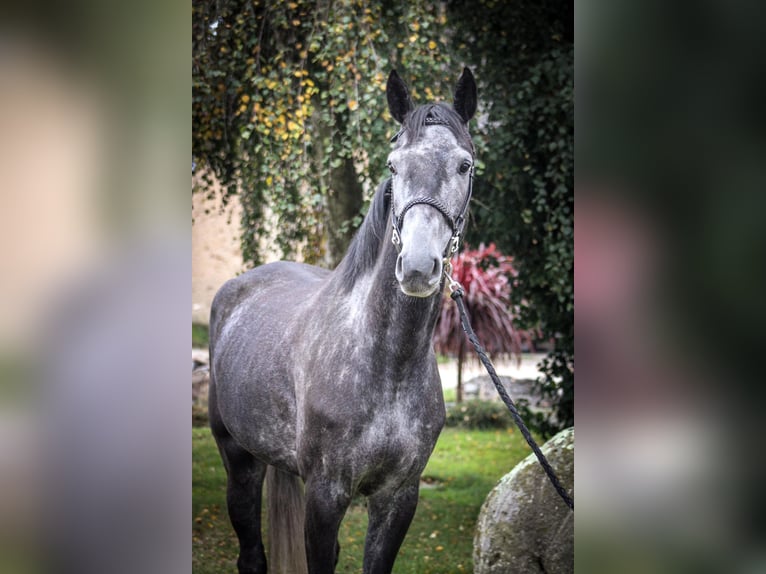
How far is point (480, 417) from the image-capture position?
6.17 m

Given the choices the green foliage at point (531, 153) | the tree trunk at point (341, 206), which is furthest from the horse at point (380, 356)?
the green foliage at point (531, 153)

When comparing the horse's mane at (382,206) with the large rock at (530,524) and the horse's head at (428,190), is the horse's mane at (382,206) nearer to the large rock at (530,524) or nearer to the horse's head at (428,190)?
the horse's head at (428,190)

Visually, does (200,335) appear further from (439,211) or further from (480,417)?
(439,211)

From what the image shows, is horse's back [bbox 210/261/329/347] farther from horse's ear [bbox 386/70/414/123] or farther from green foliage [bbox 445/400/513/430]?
green foliage [bbox 445/400/513/430]

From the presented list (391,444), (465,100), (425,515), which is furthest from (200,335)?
(465,100)

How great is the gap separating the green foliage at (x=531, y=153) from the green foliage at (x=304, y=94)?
35cm

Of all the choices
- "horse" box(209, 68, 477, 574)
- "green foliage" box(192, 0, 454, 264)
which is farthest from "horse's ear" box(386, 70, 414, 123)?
"green foliage" box(192, 0, 454, 264)

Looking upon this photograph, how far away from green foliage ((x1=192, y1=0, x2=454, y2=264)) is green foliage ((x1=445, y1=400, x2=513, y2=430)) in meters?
2.53

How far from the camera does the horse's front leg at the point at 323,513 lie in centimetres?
214
